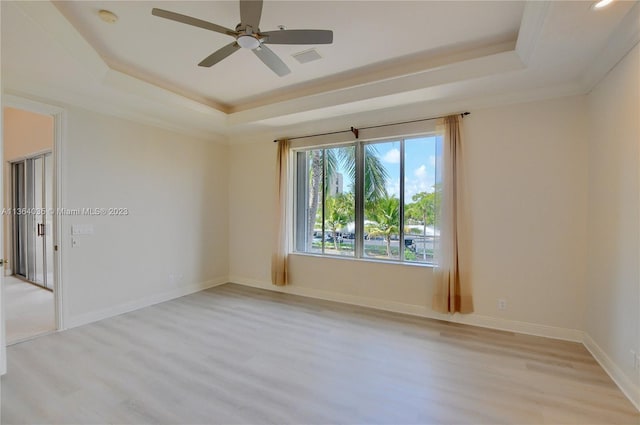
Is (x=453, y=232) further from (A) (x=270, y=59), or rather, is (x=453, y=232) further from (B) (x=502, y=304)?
(A) (x=270, y=59)

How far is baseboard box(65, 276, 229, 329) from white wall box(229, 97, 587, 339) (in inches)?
123

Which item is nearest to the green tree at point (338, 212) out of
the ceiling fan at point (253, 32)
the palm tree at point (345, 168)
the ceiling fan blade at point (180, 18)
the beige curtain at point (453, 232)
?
the palm tree at point (345, 168)

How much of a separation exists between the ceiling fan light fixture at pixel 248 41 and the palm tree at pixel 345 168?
2449 millimetres

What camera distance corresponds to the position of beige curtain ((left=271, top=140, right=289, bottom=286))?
4836 mm

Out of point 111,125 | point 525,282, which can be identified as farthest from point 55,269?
point 525,282

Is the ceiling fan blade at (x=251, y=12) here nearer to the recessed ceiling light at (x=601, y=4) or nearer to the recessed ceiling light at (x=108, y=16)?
the recessed ceiling light at (x=108, y=16)

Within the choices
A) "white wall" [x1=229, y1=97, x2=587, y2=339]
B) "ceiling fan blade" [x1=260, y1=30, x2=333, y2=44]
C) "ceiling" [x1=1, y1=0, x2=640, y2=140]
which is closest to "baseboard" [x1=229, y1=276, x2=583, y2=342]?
"white wall" [x1=229, y1=97, x2=587, y2=339]

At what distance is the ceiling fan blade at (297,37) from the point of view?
2.11 metres

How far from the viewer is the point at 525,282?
3334 millimetres

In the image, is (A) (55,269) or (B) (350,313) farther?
(B) (350,313)

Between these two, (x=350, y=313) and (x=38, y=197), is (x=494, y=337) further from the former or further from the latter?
(x=38, y=197)

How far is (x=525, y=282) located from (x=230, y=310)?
3697mm

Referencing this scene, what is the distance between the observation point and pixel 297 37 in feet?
7.14

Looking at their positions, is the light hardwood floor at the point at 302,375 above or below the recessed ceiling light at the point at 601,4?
below
